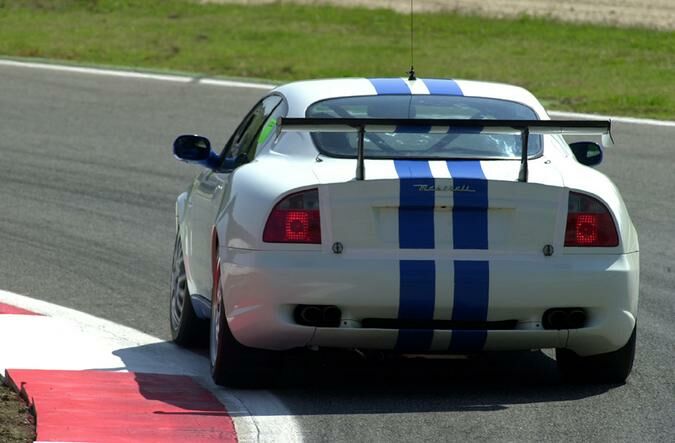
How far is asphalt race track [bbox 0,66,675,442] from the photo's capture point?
674cm

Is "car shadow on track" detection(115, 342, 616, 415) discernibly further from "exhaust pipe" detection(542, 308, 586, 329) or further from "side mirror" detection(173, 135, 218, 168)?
"side mirror" detection(173, 135, 218, 168)

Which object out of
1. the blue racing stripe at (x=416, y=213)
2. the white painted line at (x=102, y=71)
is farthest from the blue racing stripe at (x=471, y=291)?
the white painted line at (x=102, y=71)

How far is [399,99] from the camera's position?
25.7 ft

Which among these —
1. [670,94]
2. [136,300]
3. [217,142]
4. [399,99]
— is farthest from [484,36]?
[399,99]

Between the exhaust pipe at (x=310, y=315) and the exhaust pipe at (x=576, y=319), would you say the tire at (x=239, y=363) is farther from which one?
the exhaust pipe at (x=576, y=319)

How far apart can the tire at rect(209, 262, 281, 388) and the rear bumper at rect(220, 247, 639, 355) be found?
86 mm

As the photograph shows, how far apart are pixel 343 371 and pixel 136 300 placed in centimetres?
247

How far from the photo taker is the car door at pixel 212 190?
25.9 ft

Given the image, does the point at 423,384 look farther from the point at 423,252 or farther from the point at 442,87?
the point at 442,87

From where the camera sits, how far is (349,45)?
2452cm

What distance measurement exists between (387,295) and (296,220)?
1.55ft

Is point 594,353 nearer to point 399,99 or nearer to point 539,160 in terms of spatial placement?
point 539,160

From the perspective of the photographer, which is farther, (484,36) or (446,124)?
(484,36)

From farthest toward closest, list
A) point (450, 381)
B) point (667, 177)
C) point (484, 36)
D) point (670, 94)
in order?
point (484, 36) < point (670, 94) < point (667, 177) < point (450, 381)
